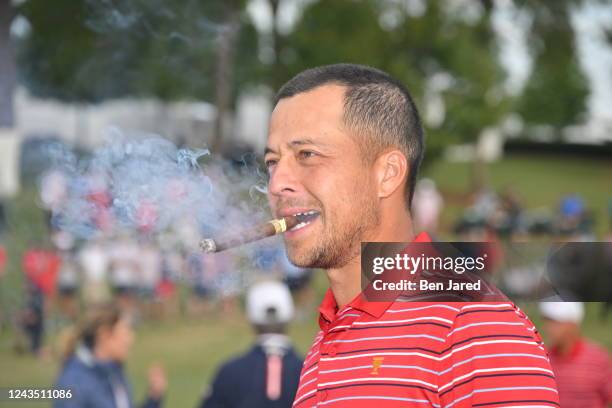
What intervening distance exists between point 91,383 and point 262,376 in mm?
1039

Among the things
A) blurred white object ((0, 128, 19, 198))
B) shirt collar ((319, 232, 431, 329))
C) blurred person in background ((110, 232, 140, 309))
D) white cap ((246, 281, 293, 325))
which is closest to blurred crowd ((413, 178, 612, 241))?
blurred person in background ((110, 232, 140, 309))

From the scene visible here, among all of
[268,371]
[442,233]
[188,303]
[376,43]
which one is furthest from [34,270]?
[442,233]

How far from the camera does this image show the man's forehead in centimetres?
212

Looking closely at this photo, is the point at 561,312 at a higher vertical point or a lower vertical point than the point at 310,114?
higher

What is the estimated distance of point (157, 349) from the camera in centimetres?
1219

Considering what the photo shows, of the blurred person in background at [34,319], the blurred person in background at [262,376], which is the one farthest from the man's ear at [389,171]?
the blurred person in background at [34,319]

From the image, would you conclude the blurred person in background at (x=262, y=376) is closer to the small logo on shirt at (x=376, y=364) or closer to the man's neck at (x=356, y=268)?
the man's neck at (x=356, y=268)

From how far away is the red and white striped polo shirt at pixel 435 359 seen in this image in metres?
1.73

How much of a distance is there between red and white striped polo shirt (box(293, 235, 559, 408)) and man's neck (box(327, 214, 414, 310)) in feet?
0.30

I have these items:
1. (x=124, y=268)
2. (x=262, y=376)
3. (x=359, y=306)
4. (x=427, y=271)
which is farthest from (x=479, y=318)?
(x=124, y=268)

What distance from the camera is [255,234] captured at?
221 centimetres

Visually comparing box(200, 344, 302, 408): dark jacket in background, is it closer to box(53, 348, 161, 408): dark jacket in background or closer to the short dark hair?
box(53, 348, 161, 408): dark jacket in background

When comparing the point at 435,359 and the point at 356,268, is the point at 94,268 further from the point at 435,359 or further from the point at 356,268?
the point at 435,359

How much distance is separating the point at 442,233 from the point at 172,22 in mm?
20289
